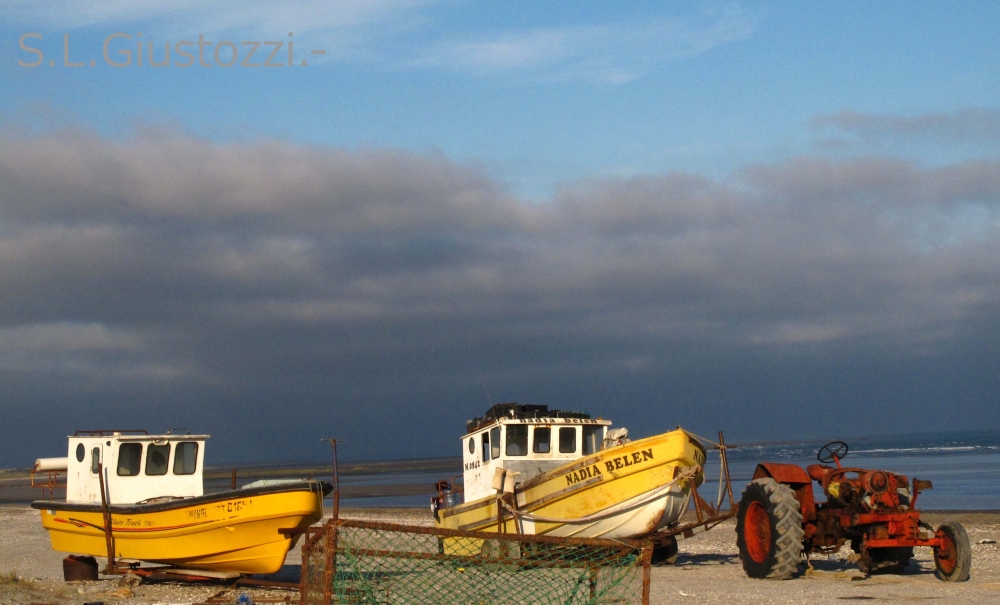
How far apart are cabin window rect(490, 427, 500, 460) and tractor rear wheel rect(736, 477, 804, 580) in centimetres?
530

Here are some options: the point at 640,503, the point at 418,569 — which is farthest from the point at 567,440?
the point at 418,569

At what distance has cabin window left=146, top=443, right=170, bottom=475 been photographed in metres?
17.1

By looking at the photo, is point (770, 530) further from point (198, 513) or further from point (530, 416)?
point (198, 513)

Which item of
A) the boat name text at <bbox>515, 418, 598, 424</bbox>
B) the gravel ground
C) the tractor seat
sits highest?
the boat name text at <bbox>515, 418, 598, 424</bbox>

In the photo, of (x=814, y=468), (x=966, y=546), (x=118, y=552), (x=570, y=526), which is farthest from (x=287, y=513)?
(x=966, y=546)

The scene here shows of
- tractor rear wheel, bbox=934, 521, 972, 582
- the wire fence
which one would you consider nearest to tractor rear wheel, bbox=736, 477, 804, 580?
tractor rear wheel, bbox=934, 521, 972, 582

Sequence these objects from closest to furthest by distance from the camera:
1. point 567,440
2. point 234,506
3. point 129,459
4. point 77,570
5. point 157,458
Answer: point 234,506 → point 77,570 → point 129,459 → point 157,458 → point 567,440

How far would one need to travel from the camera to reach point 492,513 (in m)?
18.1

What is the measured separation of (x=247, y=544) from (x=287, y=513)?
0.89 meters

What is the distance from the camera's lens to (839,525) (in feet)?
46.2

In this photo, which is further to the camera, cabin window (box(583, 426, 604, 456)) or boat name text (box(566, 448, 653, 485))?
cabin window (box(583, 426, 604, 456))

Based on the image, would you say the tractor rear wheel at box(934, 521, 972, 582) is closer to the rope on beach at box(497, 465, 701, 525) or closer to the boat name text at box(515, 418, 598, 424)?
the rope on beach at box(497, 465, 701, 525)

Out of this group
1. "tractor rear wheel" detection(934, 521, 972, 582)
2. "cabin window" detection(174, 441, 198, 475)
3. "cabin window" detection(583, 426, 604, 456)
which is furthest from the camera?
"cabin window" detection(583, 426, 604, 456)

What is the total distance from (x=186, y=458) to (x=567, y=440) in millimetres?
6908
